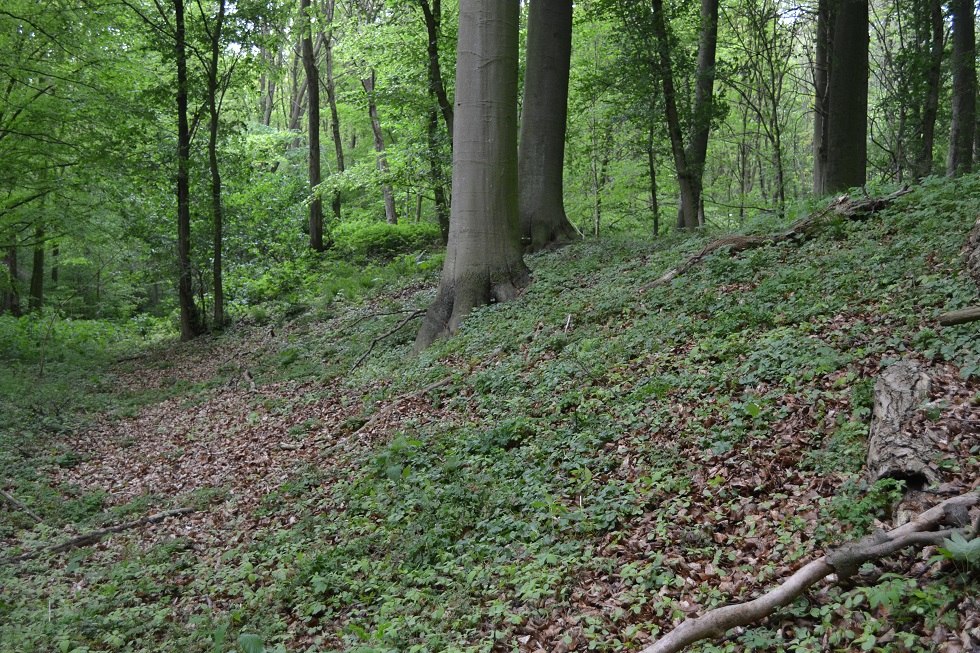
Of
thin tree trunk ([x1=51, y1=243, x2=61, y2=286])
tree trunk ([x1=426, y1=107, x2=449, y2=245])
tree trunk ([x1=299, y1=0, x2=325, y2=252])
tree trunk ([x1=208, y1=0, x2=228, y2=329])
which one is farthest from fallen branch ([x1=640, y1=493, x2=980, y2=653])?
thin tree trunk ([x1=51, y1=243, x2=61, y2=286])

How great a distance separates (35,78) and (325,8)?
15126 mm

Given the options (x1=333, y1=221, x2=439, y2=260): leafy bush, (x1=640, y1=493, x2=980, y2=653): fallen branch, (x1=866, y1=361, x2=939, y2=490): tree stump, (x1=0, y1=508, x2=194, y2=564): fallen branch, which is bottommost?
(x1=0, y1=508, x2=194, y2=564): fallen branch

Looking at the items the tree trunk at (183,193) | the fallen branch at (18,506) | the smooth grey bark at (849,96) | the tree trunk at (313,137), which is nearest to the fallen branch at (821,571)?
the fallen branch at (18,506)

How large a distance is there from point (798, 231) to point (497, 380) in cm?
428

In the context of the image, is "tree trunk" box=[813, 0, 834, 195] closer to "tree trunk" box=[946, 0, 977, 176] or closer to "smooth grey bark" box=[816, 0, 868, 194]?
"smooth grey bark" box=[816, 0, 868, 194]

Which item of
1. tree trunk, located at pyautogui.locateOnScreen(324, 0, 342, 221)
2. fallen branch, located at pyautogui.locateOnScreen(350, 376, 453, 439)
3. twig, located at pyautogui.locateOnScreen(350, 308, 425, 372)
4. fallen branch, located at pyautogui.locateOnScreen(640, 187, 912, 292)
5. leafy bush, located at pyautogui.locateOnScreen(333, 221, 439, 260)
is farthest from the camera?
tree trunk, located at pyautogui.locateOnScreen(324, 0, 342, 221)

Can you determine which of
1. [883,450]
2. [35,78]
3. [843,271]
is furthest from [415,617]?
[35,78]

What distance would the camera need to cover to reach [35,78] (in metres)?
14.1

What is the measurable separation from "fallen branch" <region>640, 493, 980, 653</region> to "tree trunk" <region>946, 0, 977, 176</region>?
10031 millimetres

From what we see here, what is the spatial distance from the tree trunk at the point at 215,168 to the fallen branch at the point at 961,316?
14.1 meters

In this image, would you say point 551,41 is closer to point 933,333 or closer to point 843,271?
point 843,271

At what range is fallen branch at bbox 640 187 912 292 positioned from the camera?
27.0 ft

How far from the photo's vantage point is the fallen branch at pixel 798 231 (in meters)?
8.23

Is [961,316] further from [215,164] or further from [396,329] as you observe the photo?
[215,164]
